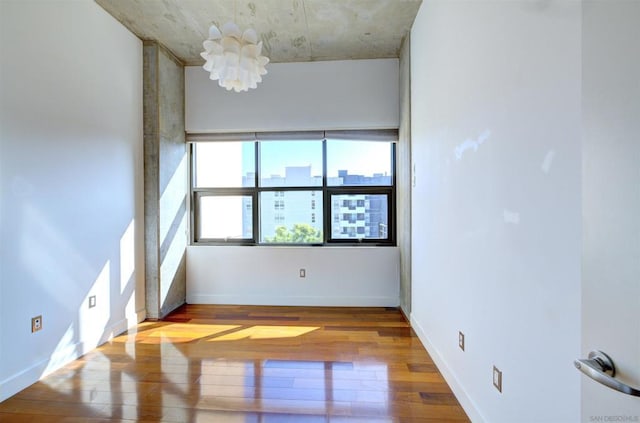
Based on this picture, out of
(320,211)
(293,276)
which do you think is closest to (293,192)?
(320,211)

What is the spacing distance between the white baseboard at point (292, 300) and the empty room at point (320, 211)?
27mm

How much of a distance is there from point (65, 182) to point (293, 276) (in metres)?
2.39

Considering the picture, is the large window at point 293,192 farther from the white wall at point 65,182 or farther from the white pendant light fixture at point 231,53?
the white pendant light fixture at point 231,53

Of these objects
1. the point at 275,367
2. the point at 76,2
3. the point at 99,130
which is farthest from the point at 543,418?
the point at 76,2

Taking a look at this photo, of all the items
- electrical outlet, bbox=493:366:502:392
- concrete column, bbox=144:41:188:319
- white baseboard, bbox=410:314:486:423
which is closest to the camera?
electrical outlet, bbox=493:366:502:392

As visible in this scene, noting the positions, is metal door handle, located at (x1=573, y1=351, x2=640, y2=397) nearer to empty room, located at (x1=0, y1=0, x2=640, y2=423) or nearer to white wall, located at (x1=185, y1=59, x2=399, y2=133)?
empty room, located at (x1=0, y1=0, x2=640, y2=423)

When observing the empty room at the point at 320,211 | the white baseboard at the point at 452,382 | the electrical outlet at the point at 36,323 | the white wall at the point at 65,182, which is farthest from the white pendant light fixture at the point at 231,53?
the white baseboard at the point at 452,382

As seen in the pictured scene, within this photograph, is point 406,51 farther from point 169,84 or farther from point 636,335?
point 636,335

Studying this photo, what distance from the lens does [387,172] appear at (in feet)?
11.8

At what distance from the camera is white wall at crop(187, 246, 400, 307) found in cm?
350

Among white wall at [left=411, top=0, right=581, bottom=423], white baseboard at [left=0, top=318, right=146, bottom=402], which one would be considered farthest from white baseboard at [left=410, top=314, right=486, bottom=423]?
white baseboard at [left=0, top=318, right=146, bottom=402]

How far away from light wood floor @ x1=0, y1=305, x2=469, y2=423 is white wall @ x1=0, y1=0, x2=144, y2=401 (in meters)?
0.32

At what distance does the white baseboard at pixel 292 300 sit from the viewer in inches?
138

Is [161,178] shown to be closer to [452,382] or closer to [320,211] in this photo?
[320,211]
